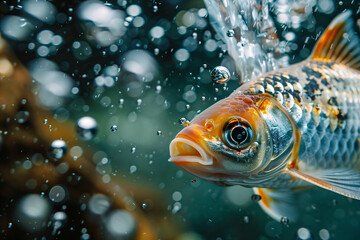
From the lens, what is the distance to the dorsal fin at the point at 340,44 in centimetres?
166

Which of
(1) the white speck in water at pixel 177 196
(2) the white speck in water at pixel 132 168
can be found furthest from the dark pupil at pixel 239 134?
(1) the white speck in water at pixel 177 196

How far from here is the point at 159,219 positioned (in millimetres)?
2779

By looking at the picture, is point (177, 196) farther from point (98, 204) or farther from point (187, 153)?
point (187, 153)

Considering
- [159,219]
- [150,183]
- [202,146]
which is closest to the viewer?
[202,146]

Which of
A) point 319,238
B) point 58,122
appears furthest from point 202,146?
point 319,238

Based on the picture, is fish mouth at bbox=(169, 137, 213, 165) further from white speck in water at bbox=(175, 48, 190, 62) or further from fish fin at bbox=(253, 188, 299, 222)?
white speck in water at bbox=(175, 48, 190, 62)

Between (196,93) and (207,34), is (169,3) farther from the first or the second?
(196,93)

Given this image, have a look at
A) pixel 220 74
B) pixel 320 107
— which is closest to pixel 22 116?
pixel 220 74

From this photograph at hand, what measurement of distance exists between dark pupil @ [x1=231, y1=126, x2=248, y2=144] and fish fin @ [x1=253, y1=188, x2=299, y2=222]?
760 millimetres

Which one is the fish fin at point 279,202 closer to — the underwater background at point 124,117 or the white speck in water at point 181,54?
the underwater background at point 124,117

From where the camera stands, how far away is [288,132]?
1234 mm

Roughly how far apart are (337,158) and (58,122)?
7.36ft

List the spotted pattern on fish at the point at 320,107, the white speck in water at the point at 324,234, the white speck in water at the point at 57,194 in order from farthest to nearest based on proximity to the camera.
A: 1. the white speck in water at the point at 324,234
2. the white speck in water at the point at 57,194
3. the spotted pattern on fish at the point at 320,107

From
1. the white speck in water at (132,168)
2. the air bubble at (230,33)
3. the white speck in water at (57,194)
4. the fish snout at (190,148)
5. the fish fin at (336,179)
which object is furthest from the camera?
the white speck in water at (132,168)
